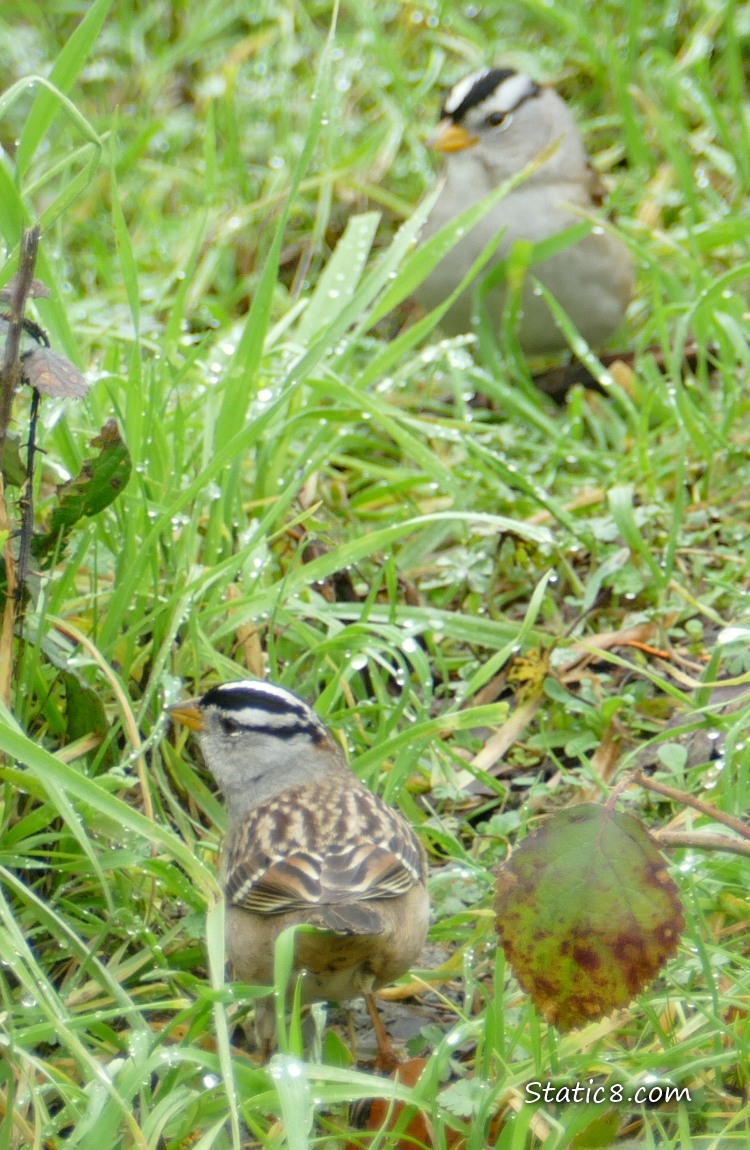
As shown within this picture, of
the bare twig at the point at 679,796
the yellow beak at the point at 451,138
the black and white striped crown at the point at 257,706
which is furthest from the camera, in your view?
the yellow beak at the point at 451,138

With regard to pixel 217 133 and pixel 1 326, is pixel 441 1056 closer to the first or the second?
pixel 1 326

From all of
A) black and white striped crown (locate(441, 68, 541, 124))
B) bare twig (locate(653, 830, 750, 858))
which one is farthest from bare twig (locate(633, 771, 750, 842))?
black and white striped crown (locate(441, 68, 541, 124))

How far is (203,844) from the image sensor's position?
11.1ft

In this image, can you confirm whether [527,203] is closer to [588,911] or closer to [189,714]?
[189,714]

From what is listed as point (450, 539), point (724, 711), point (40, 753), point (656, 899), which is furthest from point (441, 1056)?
point (450, 539)

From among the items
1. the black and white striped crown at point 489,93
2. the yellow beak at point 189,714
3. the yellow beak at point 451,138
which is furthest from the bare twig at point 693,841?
the black and white striped crown at point 489,93

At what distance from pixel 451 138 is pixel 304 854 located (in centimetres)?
403

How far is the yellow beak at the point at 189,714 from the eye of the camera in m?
3.36

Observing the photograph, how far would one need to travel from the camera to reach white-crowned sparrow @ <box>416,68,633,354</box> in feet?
18.4

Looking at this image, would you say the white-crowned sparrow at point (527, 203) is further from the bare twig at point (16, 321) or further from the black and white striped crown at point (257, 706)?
the bare twig at point (16, 321)

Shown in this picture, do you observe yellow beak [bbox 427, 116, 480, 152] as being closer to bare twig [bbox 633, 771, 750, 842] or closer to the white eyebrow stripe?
the white eyebrow stripe

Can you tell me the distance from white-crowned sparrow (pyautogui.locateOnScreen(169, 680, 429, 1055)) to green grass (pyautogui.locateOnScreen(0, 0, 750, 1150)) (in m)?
0.12

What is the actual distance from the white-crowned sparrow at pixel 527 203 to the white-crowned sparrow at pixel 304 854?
2537mm

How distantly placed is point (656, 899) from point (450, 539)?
2.57 m
